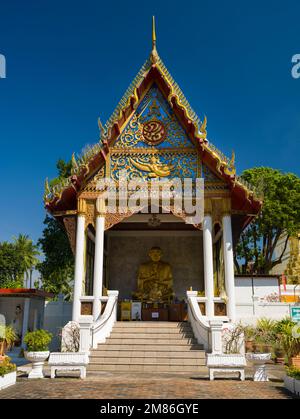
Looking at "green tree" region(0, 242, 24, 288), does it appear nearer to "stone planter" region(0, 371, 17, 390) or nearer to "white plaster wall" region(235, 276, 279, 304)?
"white plaster wall" region(235, 276, 279, 304)

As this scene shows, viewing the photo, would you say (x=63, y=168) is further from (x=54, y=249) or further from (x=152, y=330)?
(x=152, y=330)

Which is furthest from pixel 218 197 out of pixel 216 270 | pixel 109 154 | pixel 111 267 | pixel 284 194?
pixel 284 194

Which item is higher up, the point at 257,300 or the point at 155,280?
the point at 155,280

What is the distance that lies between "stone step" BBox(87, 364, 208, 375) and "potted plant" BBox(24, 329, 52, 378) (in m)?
1.30

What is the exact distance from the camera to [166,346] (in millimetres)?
11250

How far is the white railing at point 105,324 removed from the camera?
443 inches

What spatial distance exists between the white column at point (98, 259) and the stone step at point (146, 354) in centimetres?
168

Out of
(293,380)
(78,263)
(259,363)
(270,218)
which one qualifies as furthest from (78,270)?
(270,218)

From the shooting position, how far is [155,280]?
54.4ft

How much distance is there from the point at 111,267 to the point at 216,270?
4499 mm

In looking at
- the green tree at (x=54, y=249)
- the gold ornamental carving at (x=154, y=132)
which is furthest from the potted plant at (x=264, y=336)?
the green tree at (x=54, y=249)

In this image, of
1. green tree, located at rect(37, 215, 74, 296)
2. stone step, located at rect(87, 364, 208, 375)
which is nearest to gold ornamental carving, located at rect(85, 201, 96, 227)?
stone step, located at rect(87, 364, 208, 375)

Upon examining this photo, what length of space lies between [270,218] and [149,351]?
55.1 feet

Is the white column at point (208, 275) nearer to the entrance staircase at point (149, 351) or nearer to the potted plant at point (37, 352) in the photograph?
the entrance staircase at point (149, 351)
